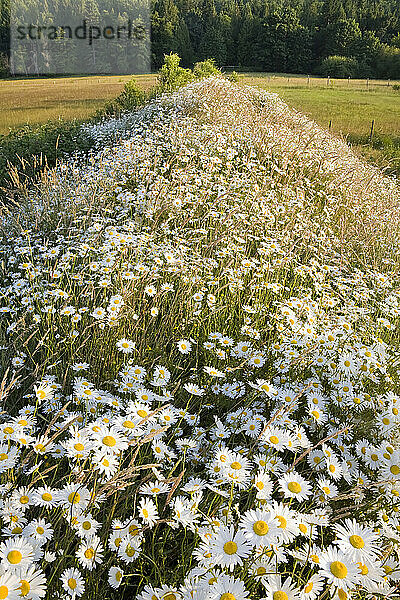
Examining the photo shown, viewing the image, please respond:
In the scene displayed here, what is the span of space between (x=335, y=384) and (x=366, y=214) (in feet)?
13.5

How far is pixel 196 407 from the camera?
7.52ft

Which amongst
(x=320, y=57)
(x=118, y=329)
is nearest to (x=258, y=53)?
(x=320, y=57)

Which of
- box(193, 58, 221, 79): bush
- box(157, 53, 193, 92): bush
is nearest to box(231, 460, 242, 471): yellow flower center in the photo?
box(157, 53, 193, 92): bush

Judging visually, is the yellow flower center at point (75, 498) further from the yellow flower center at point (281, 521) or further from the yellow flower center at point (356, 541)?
the yellow flower center at point (356, 541)

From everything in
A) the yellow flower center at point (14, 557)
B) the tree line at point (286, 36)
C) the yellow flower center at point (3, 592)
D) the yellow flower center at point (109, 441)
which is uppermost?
the tree line at point (286, 36)

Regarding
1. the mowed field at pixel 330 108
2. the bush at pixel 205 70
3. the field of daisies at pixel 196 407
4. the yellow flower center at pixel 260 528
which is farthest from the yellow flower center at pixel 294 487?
the bush at pixel 205 70

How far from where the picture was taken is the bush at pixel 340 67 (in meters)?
50.0

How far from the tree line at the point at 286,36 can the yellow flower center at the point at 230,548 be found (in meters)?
59.6

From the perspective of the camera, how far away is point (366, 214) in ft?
18.3

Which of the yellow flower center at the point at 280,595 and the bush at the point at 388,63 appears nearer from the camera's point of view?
the yellow flower center at the point at 280,595

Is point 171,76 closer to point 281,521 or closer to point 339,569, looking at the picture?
point 281,521

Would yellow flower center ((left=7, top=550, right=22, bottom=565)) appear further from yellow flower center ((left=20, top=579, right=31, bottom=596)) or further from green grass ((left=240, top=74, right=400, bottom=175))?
green grass ((left=240, top=74, right=400, bottom=175))

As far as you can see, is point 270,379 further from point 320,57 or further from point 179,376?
point 320,57

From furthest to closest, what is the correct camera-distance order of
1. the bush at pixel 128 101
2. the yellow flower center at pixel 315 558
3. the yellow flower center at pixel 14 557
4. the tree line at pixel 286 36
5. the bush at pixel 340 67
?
the tree line at pixel 286 36 < the bush at pixel 340 67 < the bush at pixel 128 101 < the yellow flower center at pixel 315 558 < the yellow flower center at pixel 14 557
